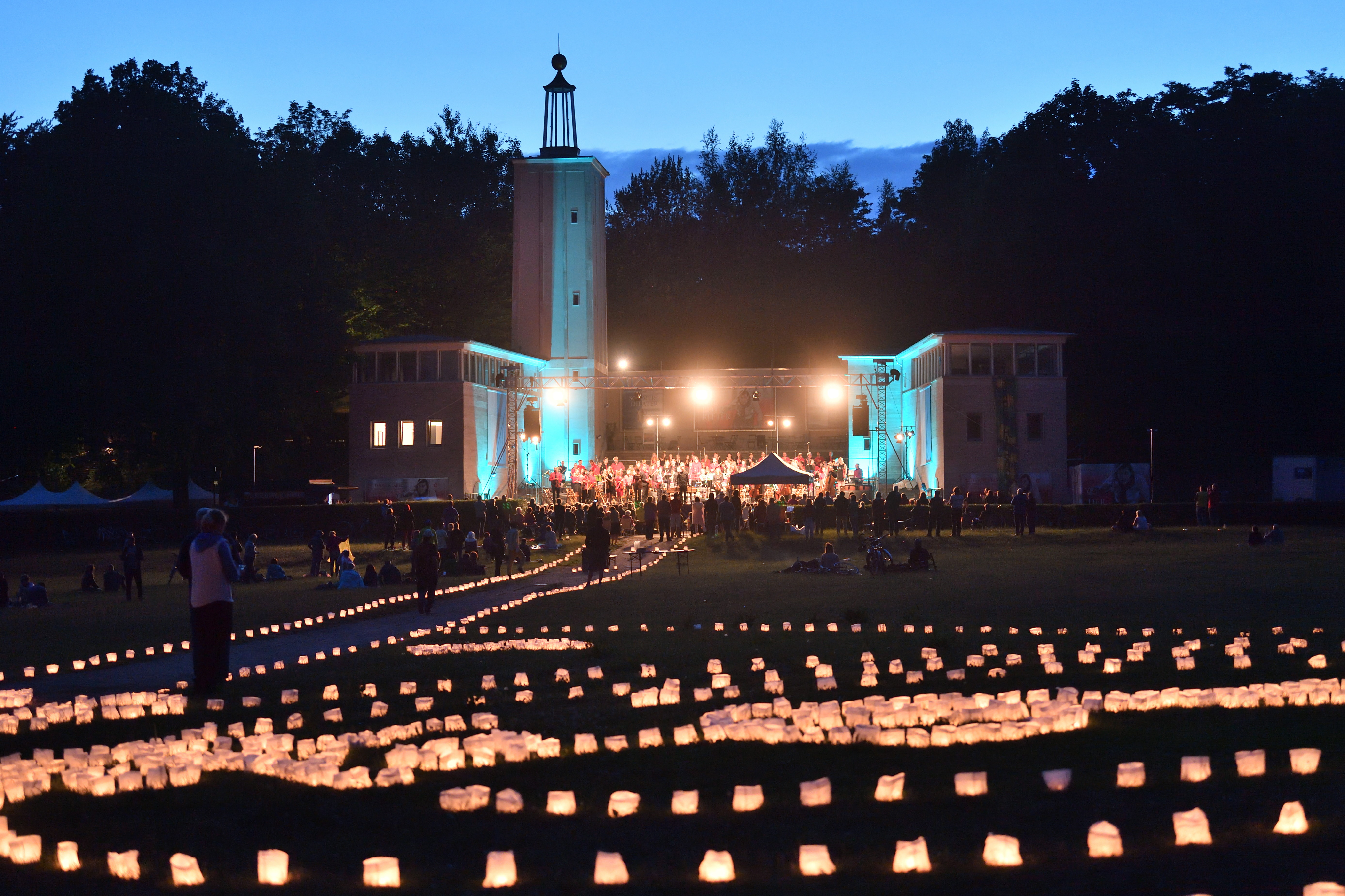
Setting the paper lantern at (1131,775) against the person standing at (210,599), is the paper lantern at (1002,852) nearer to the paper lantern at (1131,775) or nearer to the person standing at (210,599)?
the paper lantern at (1131,775)

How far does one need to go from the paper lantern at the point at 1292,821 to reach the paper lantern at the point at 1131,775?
28.4 inches

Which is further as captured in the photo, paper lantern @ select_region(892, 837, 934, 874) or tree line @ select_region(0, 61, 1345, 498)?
tree line @ select_region(0, 61, 1345, 498)

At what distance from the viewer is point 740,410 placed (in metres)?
57.6

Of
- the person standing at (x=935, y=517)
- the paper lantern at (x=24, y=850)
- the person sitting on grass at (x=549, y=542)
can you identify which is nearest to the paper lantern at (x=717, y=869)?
the paper lantern at (x=24, y=850)

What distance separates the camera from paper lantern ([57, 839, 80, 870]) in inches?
189

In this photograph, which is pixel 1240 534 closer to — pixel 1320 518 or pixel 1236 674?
pixel 1320 518

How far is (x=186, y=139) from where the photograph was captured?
41500 mm

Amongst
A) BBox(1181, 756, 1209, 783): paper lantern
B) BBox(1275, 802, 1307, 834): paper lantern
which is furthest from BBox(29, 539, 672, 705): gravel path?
BBox(1275, 802, 1307, 834): paper lantern

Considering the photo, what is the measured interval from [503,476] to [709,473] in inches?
373

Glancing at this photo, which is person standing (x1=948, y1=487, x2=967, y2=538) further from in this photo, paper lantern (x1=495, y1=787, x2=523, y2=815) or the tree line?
paper lantern (x1=495, y1=787, x2=523, y2=815)

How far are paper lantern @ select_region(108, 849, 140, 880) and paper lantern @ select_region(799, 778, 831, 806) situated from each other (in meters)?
2.58

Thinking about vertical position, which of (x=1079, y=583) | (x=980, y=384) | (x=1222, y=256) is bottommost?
(x=1079, y=583)

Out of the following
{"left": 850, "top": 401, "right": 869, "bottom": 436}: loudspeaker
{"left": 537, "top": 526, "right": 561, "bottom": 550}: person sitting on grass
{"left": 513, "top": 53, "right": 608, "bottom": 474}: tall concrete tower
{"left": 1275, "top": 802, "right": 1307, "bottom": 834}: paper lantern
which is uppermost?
{"left": 513, "top": 53, "right": 608, "bottom": 474}: tall concrete tower

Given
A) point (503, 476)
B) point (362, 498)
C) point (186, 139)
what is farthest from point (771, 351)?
point (186, 139)
